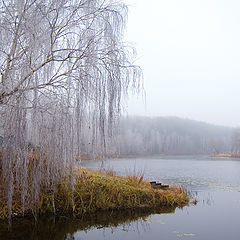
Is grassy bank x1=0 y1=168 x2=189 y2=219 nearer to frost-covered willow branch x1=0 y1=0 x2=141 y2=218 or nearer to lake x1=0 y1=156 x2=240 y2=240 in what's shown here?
lake x1=0 y1=156 x2=240 y2=240

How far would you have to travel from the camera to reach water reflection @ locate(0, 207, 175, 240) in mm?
4379

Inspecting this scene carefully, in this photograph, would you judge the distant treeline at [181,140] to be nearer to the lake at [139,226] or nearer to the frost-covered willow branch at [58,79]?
the lake at [139,226]

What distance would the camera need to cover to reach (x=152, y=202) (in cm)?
650

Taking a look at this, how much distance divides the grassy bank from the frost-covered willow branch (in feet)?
3.14

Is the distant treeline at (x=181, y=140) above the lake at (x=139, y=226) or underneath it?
above

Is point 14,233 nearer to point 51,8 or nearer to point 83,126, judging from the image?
point 83,126

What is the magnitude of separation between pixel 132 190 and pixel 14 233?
10.0 feet

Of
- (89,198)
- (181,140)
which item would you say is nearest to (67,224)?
(89,198)

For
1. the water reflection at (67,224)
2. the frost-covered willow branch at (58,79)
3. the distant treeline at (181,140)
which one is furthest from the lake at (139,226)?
the distant treeline at (181,140)

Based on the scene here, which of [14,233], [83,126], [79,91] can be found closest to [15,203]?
[14,233]

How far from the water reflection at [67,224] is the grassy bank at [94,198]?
21cm

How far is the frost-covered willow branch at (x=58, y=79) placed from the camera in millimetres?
3918

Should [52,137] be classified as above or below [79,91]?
below

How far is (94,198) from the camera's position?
5.91 m
